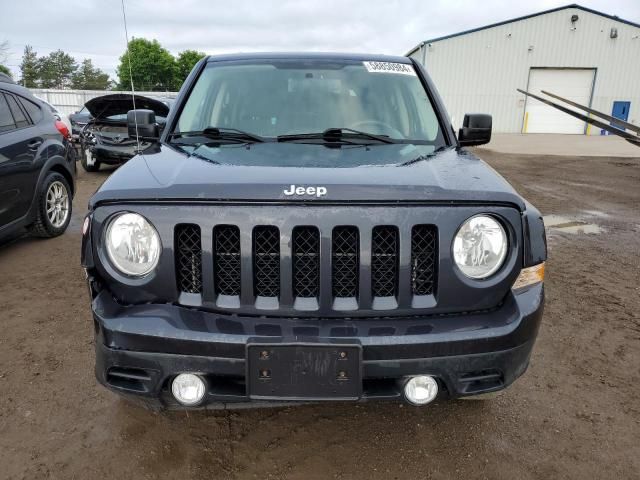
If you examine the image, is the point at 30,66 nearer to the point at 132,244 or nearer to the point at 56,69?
the point at 56,69

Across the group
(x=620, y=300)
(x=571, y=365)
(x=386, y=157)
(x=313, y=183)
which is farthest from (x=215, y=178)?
(x=620, y=300)

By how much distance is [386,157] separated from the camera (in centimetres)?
243

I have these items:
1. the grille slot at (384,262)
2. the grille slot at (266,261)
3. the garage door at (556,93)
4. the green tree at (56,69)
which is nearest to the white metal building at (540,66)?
the garage door at (556,93)

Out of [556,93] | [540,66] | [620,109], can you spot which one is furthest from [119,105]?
[620,109]

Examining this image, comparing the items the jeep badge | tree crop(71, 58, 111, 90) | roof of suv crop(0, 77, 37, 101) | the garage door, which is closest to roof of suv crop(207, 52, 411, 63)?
the jeep badge

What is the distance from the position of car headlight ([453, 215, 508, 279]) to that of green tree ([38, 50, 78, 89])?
59.4 meters

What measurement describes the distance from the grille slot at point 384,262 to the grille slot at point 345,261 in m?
0.07

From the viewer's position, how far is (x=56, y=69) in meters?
53.8

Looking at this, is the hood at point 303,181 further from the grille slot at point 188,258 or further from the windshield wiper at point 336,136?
the windshield wiper at point 336,136

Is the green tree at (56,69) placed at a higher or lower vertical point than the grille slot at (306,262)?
higher

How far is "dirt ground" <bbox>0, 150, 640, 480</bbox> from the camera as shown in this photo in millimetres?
2248

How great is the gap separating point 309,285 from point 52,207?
487 cm

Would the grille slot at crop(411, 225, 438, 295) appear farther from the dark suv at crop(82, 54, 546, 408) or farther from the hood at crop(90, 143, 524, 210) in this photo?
the hood at crop(90, 143, 524, 210)

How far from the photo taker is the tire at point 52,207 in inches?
213
